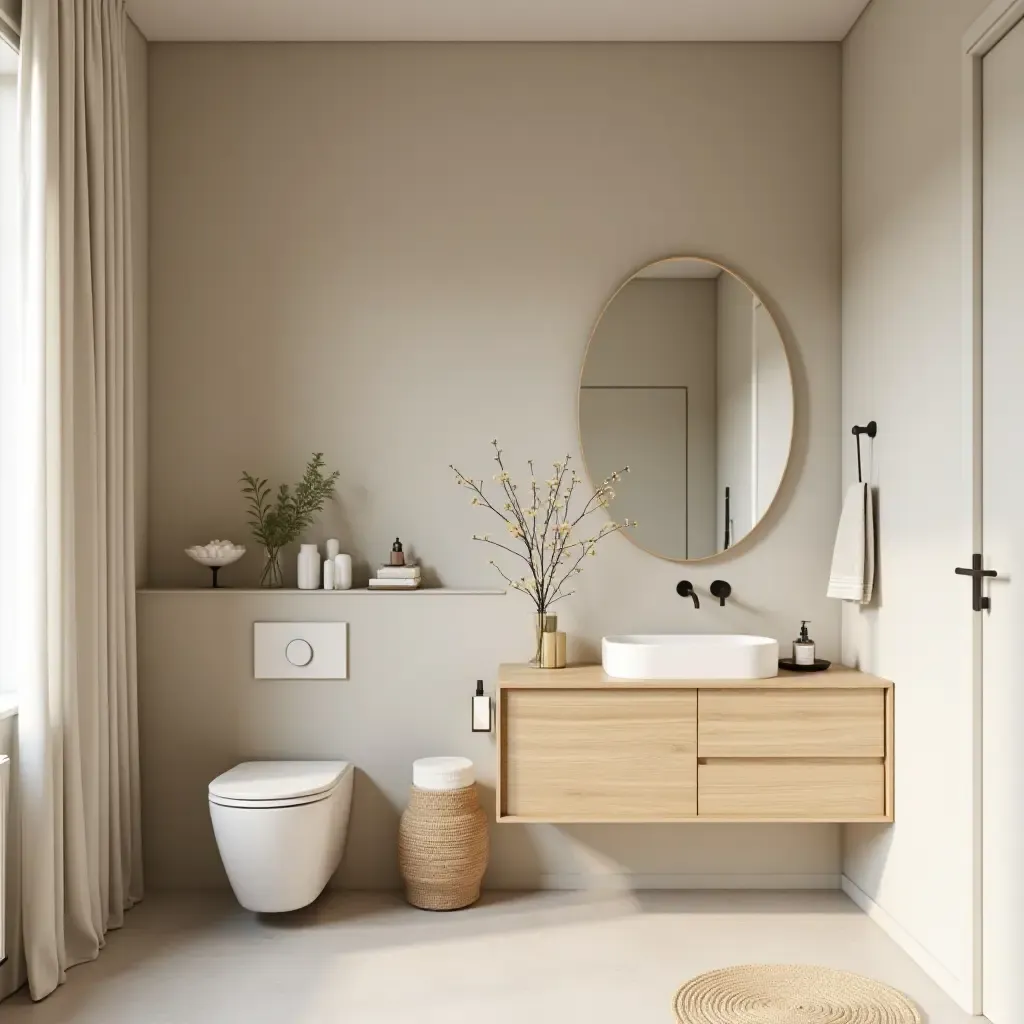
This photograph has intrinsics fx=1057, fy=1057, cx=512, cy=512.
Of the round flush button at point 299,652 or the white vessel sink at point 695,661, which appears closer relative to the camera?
the white vessel sink at point 695,661

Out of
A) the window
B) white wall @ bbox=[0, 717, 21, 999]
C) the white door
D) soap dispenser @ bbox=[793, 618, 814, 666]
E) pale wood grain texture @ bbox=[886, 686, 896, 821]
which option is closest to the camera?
the white door

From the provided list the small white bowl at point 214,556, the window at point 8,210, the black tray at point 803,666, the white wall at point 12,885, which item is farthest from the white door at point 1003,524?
the window at point 8,210

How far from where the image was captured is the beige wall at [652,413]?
346 centimetres

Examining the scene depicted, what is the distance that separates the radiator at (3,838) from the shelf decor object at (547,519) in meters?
1.56

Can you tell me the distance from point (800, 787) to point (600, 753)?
0.58m

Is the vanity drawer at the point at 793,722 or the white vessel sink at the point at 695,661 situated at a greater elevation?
the white vessel sink at the point at 695,661

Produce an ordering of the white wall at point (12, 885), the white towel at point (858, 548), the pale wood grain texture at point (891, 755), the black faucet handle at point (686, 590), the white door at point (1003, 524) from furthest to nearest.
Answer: the black faucet handle at point (686, 590) < the white towel at point (858, 548) < the pale wood grain texture at point (891, 755) < the white wall at point (12, 885) < the white door at point (1003, 524)

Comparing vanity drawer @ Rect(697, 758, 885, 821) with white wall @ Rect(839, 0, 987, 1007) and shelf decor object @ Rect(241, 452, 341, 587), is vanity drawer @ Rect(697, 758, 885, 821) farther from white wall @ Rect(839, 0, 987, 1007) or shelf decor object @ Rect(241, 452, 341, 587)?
shelf decor object @ Rect(241, 452, 341, 587)

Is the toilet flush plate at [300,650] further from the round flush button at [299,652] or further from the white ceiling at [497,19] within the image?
the white ceiling at [497,19]

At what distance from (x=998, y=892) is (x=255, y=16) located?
10.6 feet

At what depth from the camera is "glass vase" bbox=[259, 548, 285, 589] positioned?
3.45m

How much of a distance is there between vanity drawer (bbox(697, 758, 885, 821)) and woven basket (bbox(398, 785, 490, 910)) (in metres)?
0.71

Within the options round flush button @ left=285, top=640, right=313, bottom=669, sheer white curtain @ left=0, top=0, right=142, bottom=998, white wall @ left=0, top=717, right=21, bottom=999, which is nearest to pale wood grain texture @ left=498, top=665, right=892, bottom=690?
round flush button @ left=285, top=640, right=313, bottom=669

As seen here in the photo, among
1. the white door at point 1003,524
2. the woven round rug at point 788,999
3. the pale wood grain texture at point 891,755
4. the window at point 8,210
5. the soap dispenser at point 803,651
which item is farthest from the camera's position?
the soap dispenser at point 803,651
